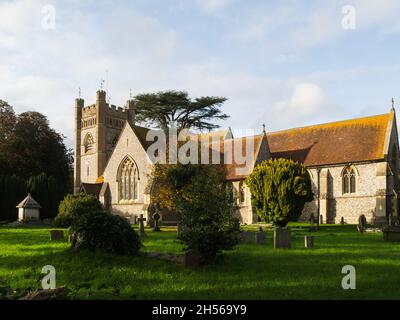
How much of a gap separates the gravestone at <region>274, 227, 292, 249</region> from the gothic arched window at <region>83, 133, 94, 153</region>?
137 ft

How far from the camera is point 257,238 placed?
18.2 meters

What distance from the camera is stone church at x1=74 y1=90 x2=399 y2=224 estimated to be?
3569cm

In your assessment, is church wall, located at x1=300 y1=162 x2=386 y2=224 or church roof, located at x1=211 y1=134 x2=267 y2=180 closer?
church wall, located at x1=300 y1=162 x2=386 y2=224

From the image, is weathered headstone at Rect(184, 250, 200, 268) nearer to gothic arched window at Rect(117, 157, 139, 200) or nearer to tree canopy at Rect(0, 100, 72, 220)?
gothic arched window at Rect(117, 157, 139, 200)

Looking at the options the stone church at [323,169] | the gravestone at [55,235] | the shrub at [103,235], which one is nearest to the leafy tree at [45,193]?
the stone church at [323,169]

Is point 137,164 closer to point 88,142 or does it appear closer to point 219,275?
point 88,142

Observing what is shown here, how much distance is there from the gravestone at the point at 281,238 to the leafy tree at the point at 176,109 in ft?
105

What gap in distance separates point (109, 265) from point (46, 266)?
64.7 inches

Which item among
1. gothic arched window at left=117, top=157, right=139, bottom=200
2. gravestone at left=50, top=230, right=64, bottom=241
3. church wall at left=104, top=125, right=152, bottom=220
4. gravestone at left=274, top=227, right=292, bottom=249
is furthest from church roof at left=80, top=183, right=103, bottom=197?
gravestone at left=274, top=227, right=292, bottom=249

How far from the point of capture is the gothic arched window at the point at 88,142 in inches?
2157

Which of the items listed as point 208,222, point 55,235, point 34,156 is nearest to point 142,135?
point 34,156

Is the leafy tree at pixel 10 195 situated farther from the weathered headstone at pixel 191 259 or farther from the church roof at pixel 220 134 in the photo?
the weathered headstone at pixel 191 259

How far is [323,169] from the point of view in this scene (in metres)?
38.4

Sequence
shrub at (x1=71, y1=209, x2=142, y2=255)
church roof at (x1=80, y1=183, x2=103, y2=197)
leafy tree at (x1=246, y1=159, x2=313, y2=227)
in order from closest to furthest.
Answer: shrub at (x1=71, y1=209, x2=142, y2=255)
leafy tree at (x1=246, y1=159, x2=313, y2=227)
church roof at (x1=80, y1=183, x2=103, y2=197)
